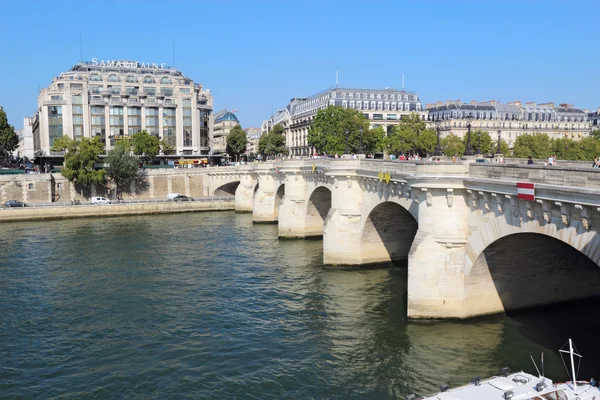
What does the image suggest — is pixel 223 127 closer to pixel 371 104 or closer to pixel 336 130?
pixel 371 104

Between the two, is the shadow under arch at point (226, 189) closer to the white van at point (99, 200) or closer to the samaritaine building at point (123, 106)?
the white van at point (99, 200)

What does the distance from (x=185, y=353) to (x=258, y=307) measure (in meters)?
7.30

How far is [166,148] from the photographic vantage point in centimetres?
10750

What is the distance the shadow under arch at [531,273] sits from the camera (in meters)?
25.8

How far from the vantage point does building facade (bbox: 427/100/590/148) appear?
11375cm

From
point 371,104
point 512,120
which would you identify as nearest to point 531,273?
point 512,120

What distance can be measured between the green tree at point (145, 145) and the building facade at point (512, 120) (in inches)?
2164

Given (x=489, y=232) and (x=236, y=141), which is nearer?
(x=489, y=232)

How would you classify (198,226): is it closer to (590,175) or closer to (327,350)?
(327,350)

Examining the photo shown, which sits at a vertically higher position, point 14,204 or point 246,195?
point 246,195

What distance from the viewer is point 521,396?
1584 cm

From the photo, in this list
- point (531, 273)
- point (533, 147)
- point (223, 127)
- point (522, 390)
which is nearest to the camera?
point (522, 390)

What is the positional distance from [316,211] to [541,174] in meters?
34.1

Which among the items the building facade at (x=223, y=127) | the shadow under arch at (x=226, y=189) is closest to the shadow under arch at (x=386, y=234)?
the shadow under arch at (x=226, y=189)
